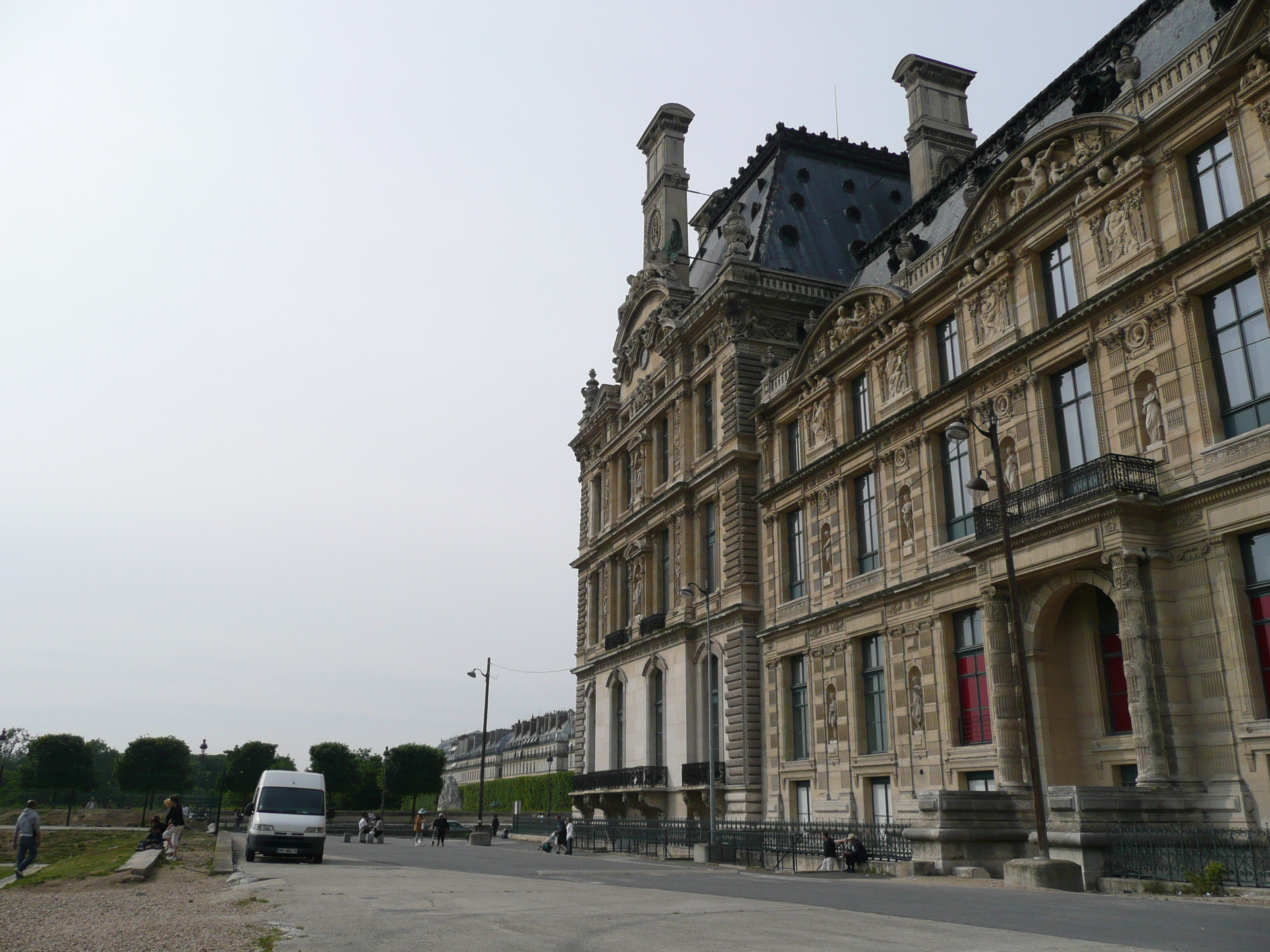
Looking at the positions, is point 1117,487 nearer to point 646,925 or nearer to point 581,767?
point 646,925

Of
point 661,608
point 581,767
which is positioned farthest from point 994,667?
point 581,767

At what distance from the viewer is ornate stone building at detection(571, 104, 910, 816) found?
39.4 metres

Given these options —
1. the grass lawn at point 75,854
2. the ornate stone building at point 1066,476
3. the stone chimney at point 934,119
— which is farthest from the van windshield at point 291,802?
the stone chimney at point 934,119

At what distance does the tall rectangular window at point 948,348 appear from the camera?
2980 cm

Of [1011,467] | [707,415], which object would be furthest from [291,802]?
[707,415]

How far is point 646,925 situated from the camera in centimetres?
1150

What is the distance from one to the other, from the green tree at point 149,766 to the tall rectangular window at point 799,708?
67.9 metres

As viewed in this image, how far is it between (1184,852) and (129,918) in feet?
51.4

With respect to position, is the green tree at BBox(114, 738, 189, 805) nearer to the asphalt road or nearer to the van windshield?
the van windshield

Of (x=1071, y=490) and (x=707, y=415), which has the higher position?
(x=707, y=415)

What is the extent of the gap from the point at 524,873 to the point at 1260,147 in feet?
71.6

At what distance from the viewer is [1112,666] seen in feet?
77.3

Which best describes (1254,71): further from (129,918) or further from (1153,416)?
(129,918)

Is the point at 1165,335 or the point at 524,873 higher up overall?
the point at 1165,335
